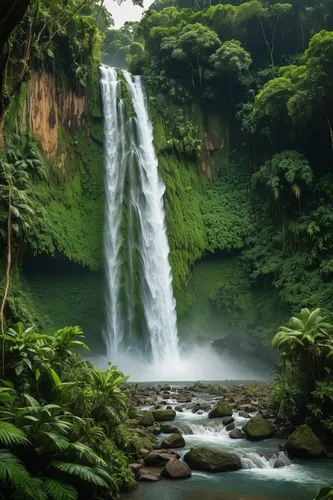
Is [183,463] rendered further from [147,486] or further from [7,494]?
[7,494]

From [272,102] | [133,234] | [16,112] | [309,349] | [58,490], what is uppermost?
[272,102]

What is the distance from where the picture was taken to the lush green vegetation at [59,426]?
529 centimetres

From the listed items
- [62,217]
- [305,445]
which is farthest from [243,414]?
[62,217]

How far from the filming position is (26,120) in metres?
22.2

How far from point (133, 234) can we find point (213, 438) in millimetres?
15119

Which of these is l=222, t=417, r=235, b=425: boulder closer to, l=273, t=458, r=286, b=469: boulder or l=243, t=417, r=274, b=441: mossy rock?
l=243, t=417, r=274, b=441: mossy rock

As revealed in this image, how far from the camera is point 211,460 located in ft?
25.8

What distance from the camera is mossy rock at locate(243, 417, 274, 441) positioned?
9.55 metres

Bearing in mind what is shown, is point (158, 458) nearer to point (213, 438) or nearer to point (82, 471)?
point (213, 438)

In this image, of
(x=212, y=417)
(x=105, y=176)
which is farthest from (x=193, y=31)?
(x=212, y=417)

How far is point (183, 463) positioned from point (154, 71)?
2732cm

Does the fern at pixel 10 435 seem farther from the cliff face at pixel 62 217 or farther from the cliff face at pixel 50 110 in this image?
the cliff face at pixel 50 110

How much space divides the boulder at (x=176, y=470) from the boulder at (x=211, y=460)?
301mm

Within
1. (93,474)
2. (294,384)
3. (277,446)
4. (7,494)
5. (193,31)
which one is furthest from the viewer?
(193,31)
